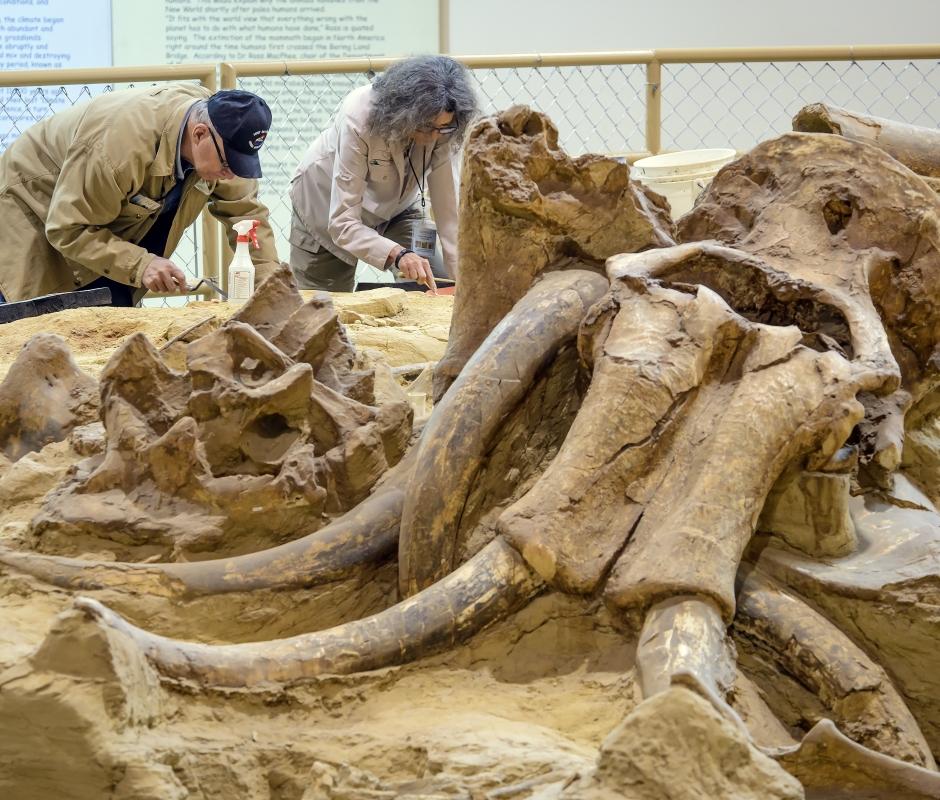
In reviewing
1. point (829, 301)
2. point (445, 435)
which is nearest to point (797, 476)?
point (829, 301)

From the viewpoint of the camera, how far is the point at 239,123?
17.6 feet

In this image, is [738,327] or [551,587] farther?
[738,327]

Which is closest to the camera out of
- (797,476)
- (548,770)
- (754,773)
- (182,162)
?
(754,773)

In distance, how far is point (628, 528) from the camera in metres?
2.23

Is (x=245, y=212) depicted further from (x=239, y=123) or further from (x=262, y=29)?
(x=262, y=29)

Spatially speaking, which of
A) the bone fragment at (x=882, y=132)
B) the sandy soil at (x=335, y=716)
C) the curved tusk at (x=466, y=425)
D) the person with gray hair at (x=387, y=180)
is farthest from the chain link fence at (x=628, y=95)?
the sandy soil at (x=335, y=716)

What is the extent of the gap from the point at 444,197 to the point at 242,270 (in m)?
1.05

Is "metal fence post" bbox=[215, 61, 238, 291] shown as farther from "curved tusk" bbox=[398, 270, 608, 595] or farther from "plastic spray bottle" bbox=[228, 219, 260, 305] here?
"curved tusk" bbox=[398, 270, 608, 595]

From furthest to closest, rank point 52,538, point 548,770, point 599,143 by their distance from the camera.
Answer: point 599,143, point 52,538, point 548,770

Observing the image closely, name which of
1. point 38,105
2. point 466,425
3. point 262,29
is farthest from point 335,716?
point 262,29

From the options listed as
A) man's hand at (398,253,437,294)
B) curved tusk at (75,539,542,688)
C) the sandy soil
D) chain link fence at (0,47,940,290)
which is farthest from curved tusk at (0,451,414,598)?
chain link fence at (0,47,940,290)

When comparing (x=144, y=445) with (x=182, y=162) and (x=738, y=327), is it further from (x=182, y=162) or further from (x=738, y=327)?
(x=182, y=162)

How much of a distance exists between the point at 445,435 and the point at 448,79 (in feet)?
11.5

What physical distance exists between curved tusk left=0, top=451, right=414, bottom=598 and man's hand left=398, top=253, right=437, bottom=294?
356 centimetres
